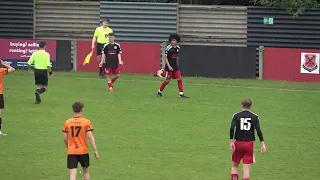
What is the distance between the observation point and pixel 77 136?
47.2ft

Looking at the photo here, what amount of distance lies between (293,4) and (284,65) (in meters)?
3.00

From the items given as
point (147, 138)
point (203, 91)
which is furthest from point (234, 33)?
point (147, 138)

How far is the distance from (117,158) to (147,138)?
2505 mm

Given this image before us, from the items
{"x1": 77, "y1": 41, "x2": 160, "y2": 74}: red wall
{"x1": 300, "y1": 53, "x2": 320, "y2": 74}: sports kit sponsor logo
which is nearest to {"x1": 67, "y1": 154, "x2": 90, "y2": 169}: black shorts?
{"x1": 300, "y1": 53, "x2": 320, "y2": 74}: sports kit sponsor logo

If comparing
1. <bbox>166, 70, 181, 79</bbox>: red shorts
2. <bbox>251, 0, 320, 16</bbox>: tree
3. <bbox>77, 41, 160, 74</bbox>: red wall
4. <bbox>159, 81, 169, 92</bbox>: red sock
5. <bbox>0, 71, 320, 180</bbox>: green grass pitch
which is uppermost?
<bbox>251, 0, 320, 16</bbox>: tree

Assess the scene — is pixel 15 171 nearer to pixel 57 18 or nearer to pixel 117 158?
pixel 117 158

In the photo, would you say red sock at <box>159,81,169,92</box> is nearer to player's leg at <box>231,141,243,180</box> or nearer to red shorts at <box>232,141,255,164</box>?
player's leg at <box>231,141,243,180</box>

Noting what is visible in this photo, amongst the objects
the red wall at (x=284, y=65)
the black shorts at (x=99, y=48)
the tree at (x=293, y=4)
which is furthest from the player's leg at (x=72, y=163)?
the tree at (x=293, y=4)

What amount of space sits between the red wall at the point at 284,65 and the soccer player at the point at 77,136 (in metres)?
20.5

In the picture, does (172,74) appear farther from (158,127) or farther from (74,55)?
(74,55)

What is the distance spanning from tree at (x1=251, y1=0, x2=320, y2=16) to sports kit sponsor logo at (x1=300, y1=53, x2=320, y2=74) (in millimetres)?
2694

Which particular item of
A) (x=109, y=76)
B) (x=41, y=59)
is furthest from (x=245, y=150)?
(x=109, y=76)

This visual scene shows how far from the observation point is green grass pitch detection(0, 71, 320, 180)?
17797 millimetres

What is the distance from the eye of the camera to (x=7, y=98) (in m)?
27.4
